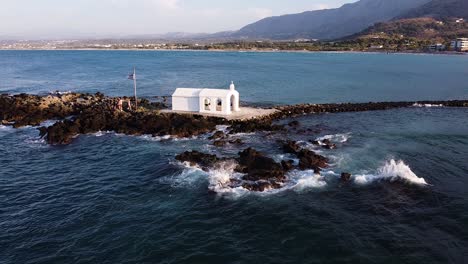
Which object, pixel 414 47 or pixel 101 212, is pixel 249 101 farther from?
pixel 414 47

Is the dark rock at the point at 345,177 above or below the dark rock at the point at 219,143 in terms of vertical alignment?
below

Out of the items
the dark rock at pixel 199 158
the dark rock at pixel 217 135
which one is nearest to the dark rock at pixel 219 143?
the dark rock at pixel 217 135

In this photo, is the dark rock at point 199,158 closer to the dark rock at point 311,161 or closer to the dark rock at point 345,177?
the dark rock at point 311,161

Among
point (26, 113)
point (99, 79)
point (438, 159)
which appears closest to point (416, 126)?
point (438, 159)

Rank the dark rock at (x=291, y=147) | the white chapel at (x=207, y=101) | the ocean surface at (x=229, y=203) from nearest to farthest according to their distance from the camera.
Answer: the ocean surface at (x=229, y=203) → the dark rock at (x=291, y=147) → the white chapel at (x=207, y=101)

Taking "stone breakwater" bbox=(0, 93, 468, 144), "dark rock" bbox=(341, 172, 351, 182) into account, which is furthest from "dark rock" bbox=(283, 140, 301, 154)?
"stone breakwater" bbox=(0, 93, 468, 144)

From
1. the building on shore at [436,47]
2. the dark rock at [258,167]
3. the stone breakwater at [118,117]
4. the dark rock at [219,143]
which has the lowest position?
the dark rock at [258,167]

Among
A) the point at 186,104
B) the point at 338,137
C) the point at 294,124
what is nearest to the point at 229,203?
the point at 338,137
